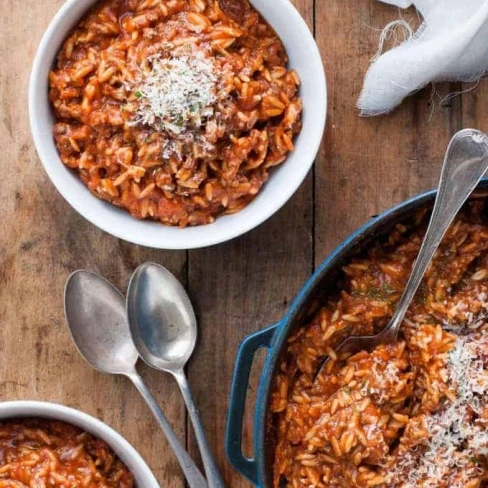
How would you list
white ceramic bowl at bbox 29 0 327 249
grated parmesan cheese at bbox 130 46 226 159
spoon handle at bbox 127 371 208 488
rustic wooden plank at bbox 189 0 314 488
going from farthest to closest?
rustic wooden plank at bbox 189 0 314 488 → spoon handle at bbox 127 371 208 488 → white ceramic bowl at bbox 29 0 327 249 → grated parmesan cheese at bbox 130 46 226 159

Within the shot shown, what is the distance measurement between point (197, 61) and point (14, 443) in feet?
3.80

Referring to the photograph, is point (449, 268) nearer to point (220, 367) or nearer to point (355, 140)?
point (355, 140)

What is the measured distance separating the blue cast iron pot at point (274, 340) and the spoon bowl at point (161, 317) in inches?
11.4

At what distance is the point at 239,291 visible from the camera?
2664mm

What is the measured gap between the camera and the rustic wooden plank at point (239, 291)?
2.66 metres

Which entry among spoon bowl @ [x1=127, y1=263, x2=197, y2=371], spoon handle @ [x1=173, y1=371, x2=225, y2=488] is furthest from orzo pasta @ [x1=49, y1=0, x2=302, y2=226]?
spoon handle @ [x1=173, y1=371, x2=225, y2=488]

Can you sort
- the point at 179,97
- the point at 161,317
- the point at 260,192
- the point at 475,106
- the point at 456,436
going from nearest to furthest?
the point at 179,97 → the point at 456,436 → the point at 260,192 → the point at 161,317 → the point at 475,106

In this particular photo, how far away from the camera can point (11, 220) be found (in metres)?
2.61

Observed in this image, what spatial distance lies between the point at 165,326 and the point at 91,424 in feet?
1.26

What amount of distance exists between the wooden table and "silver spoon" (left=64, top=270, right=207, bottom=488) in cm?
7

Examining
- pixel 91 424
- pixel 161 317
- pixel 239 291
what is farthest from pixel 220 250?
pixel 91 424

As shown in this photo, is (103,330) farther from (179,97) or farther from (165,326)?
(179,97)

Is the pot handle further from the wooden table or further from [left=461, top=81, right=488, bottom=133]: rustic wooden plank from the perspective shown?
[left=461, top=81, right=488, bottom=133]: rustic wooden plank

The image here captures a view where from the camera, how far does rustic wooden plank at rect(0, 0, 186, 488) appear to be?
260 cm
